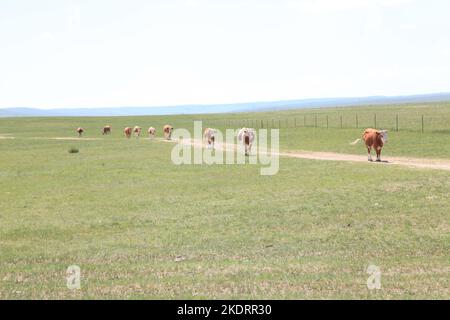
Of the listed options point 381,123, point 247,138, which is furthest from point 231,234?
point 381,123

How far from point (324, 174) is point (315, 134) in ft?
94.6

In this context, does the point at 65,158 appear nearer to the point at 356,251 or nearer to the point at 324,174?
the point at 324,174

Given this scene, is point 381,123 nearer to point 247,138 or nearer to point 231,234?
point 247,138

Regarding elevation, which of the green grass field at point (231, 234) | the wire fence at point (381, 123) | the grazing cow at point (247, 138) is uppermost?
the wire fence at point (381, 123)

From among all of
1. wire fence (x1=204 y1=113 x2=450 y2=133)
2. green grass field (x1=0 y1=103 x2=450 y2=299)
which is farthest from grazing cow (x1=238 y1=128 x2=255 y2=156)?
wire fence (x1=204 y1=113 x2=450 y2=133)

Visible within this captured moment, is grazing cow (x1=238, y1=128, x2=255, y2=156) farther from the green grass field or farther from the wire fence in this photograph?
the wire fence

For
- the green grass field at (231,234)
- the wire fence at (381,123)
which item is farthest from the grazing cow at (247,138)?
the wire fence at (381,123)

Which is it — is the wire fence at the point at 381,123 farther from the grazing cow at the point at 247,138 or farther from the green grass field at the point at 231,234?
the green grass field at the point at 231,234

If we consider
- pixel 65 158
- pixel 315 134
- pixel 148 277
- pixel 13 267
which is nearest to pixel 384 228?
pixel 148 277

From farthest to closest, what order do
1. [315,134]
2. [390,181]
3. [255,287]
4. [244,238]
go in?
[315,134] → [390,181] → [244,238] → [255,287]

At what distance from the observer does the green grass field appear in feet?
33.1

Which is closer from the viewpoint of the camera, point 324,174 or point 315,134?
point 324,174

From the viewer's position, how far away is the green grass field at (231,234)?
1010 centimetres

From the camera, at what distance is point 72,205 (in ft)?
64.0
